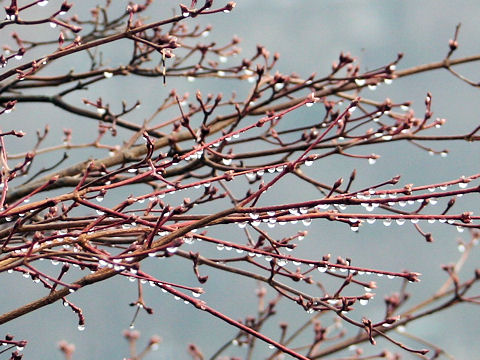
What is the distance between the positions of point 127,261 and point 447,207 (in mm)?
1293

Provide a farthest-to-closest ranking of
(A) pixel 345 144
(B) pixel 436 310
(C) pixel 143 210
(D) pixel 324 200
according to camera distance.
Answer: (B) pixel 436 310 → (A) pixel 345 144 → (C) pixel 143 210 → (D) pixel 324 200

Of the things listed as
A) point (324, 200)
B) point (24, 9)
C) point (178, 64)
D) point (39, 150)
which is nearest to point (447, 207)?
point (324, 200)

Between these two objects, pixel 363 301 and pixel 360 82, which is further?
pixel 360 82

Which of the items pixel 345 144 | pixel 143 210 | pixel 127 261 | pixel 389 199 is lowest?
pixel 127 261

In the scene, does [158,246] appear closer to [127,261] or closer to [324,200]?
[127,261]

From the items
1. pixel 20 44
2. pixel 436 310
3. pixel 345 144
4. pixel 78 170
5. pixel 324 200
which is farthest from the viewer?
pixel 20 44

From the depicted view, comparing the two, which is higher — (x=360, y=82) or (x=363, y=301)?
(x=360, y=82)

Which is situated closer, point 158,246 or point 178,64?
point 158,246

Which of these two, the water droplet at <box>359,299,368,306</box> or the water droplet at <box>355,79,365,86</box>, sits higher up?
the water droplet at <box>355,79,365,86</box>

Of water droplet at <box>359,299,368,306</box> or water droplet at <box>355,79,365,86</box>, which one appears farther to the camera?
water droplet at <box>355,79,365,86</box>

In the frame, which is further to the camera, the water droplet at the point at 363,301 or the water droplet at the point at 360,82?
the water droplet at the point at 360,82

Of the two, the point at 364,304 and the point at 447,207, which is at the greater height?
the point at 447,207

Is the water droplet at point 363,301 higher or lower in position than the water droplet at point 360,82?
lower

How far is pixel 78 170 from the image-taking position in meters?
4.65
